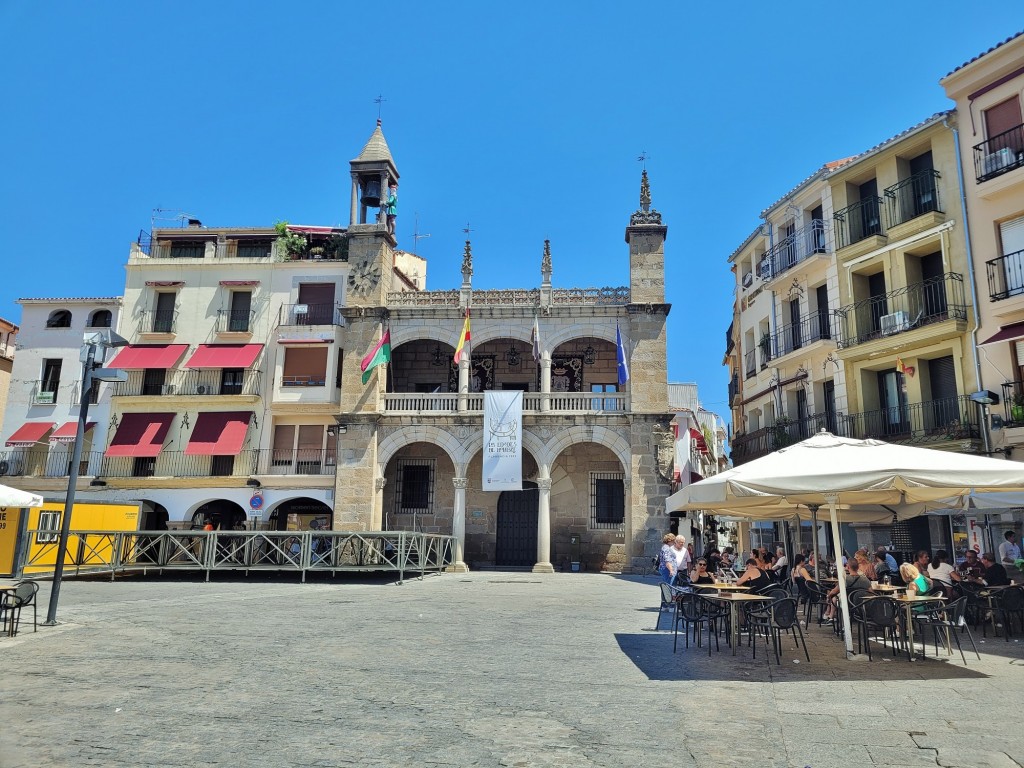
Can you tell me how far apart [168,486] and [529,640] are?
22.9 meters

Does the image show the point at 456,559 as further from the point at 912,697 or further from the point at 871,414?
the point at 912,697

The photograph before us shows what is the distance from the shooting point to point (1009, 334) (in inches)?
658

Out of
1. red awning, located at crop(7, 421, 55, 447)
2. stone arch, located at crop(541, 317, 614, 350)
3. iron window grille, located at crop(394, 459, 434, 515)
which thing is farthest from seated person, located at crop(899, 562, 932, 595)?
red awning, located at crop(7, 421, 55, 447)

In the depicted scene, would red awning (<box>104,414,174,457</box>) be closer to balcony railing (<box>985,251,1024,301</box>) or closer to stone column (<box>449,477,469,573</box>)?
stone column (<box>449,477,469,573</box>)

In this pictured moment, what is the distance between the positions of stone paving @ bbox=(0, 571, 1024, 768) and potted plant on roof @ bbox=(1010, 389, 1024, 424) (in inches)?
321

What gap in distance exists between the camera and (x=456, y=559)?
25.7 m

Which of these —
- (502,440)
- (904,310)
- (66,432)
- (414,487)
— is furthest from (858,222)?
(66,432)

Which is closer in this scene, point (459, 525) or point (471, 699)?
point (471, 699)

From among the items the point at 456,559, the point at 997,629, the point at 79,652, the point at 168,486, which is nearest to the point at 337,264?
the point at 168,486

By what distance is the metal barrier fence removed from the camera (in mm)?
19797

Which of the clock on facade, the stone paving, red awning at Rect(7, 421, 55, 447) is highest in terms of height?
the clock on facade

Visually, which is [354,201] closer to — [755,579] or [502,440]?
[502,440]

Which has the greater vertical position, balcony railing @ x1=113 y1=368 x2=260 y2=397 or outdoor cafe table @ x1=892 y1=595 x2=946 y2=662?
balcony railing @ x1=113 y1=368 x2=260 y2=397

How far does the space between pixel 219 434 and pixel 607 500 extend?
1523 centimetres
